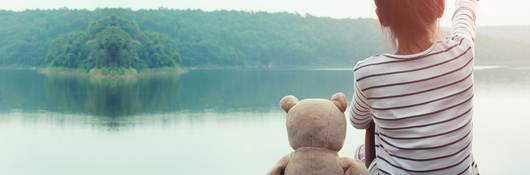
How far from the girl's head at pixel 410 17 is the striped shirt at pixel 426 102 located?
0.08ft

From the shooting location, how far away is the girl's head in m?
0.76

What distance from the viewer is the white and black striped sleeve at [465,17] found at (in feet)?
2.64

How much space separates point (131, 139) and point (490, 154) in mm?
6962

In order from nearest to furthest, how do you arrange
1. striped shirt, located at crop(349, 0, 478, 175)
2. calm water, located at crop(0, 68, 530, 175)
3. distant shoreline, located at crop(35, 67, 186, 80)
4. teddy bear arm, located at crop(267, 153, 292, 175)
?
striped shirt, located at crop(349, 0, 478, 175) < teddy bear arm, located at crop(267, 153, 292, 175) < calm water, located at crop(0, 68, 530, 175) < distant shoreline, located at crop(35, 67, 186, 80)

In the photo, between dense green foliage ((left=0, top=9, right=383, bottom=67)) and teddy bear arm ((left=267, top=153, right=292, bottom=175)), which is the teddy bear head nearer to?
teddy bear arm ((left=267, top=153, right=292, bottom=175))

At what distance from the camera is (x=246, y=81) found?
14.8 meters

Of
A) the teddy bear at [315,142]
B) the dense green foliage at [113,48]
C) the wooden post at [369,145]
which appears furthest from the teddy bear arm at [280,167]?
the dense green foliage at [113,48]

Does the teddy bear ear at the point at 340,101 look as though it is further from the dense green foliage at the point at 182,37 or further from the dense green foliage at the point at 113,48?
the dense green foliage at the point at 113,48

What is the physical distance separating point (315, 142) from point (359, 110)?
72 mm

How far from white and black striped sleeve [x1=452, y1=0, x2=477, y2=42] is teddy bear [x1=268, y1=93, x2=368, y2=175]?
18 centimetres

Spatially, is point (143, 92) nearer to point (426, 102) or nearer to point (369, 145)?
point (369, 145)

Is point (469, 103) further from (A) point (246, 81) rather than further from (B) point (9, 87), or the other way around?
(B) point (9, 87)

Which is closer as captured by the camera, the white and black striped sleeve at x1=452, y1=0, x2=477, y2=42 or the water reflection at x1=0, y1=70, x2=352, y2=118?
the white and black striped sleeve at x1=452, y1=0, x2=477, y2=42

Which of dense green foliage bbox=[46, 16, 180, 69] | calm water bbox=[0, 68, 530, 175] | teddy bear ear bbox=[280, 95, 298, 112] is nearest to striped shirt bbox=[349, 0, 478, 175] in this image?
teddy bear ear bbox=[280, 95, 298, 112]
